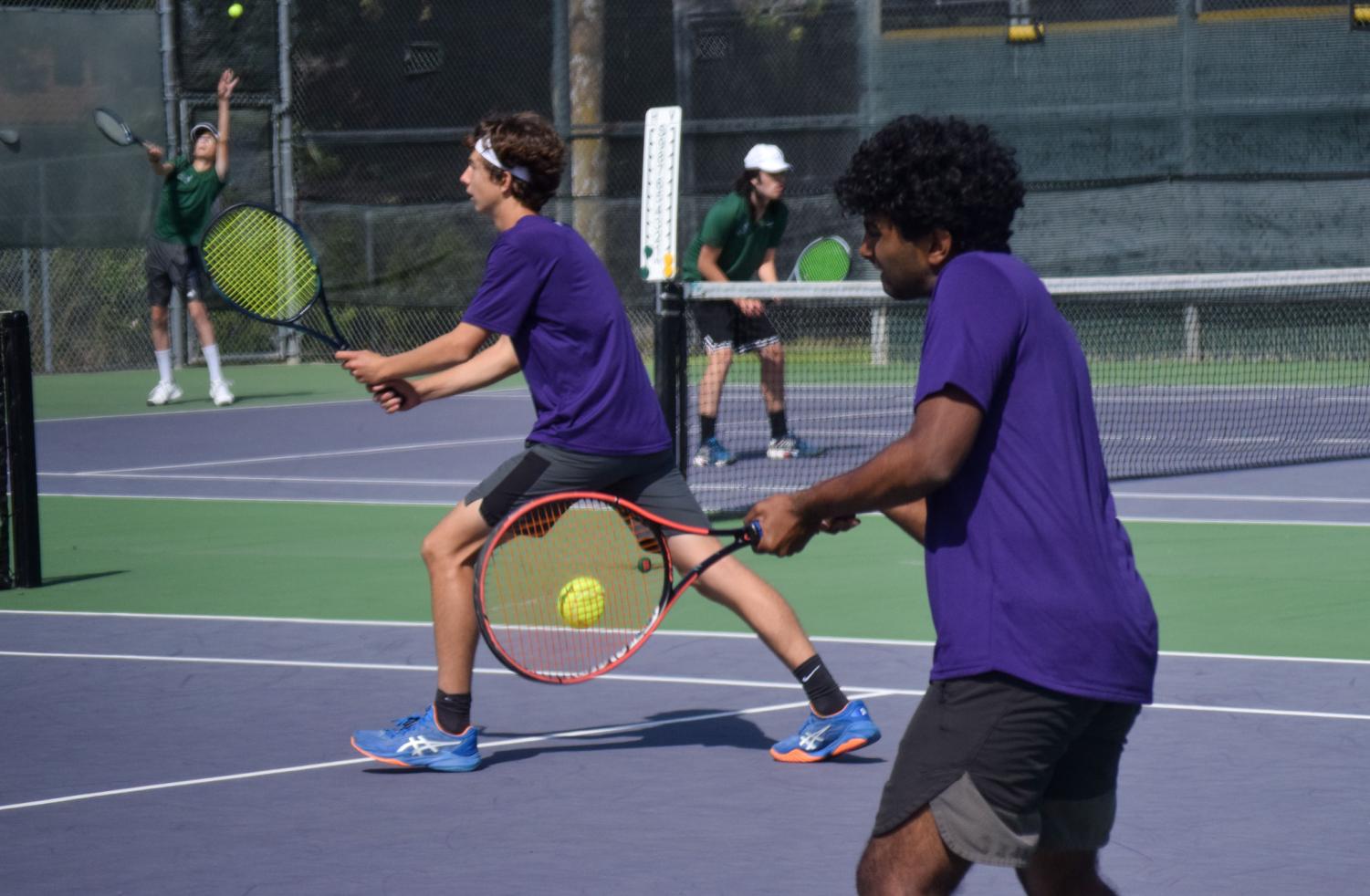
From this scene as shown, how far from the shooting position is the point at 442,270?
20.2 meters

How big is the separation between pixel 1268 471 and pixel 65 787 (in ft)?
26.1

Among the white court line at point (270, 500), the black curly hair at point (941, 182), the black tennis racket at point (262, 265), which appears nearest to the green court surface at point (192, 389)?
the white court line at point (270, 500)

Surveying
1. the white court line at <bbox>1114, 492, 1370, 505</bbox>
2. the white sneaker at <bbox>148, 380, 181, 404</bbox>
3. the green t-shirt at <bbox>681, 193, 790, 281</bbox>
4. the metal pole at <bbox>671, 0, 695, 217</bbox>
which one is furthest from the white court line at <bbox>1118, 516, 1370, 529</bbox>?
the metal pole at <bbox>671, 0, 695, 217</bbox>

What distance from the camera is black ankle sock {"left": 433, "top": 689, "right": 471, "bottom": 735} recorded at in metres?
5.37

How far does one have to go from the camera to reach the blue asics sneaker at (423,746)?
5.36 m

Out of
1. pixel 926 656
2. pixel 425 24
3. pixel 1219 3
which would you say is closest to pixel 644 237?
pixel 926 656

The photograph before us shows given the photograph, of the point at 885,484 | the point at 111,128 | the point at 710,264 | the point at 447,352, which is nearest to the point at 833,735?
the point at 447,352

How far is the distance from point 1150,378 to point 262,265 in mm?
11695

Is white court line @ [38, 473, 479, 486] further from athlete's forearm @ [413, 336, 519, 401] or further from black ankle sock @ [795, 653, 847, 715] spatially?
black ankle sock @ [795, 653, 847, 715]

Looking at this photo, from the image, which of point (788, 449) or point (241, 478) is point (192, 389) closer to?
point (241, 478)

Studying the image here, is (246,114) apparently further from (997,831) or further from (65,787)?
(997,831)

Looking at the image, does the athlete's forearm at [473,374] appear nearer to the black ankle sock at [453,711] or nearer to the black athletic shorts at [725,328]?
the black ankle sock at [453,711]

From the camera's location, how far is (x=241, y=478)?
12.0m

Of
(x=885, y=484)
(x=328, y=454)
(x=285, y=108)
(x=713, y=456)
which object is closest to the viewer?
(x=885, y=484)
